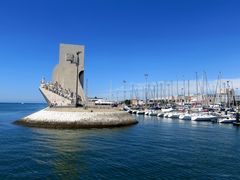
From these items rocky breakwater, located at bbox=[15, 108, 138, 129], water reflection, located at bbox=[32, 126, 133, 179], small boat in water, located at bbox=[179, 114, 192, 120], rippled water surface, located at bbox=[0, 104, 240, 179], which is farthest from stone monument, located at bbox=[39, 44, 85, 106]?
rippled water surface, located at bbox=[0, 104, 240, 179]

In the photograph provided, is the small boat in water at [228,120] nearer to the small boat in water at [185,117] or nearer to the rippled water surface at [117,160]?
the small boat in water at [185,117]

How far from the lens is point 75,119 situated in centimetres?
4884

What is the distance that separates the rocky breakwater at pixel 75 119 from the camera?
4825 centimetres

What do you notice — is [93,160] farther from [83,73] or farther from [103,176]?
[83,73]

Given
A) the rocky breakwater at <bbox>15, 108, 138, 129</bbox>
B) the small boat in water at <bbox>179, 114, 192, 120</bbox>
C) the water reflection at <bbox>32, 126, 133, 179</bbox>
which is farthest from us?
the small boat in water at <bbox>179, 114, 192, 120</bbox>

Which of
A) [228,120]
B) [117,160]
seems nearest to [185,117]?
[228,120]

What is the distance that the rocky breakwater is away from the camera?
1900 inches

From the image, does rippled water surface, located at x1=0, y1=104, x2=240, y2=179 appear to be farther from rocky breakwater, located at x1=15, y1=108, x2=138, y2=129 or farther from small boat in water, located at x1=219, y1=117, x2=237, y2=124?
small boat in water, located at x1=219, y1=117, x2=237, y2=124

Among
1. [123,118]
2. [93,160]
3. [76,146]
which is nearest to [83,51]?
[123,118]

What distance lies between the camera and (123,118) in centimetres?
5506

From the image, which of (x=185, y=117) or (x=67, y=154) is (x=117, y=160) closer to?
(x=67, y=154)

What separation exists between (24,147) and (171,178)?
1744 cm

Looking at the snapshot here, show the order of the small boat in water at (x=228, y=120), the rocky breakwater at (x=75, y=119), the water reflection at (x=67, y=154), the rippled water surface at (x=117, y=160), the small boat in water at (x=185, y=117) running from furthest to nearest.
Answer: the small boat in water at (x=185, y=117)
the small boat in water at (x=228, y=120)
the rocky breakwater at (x=75, y=119)
the water reflection at (x=67, y=154)
the rippled water surface at (x=117, y=160)

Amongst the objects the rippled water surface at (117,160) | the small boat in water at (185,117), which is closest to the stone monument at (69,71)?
the small boat in water at (185,117)
